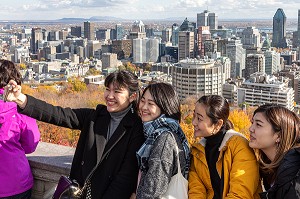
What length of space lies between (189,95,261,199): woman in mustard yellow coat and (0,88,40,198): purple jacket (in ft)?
1.94

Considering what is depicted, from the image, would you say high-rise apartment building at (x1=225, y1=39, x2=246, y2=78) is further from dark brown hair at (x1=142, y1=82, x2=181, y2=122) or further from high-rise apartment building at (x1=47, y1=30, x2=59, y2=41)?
dark brown hair at (x1=142, y1=82, x2=181, y2=122)

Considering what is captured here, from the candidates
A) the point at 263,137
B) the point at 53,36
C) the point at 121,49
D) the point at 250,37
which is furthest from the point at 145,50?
the point at 263,137

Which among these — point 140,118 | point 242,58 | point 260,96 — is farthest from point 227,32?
point 140,118

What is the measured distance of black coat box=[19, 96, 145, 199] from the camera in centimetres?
136

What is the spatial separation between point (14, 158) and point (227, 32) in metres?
69.8

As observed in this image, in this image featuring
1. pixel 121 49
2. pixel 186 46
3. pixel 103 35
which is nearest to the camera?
pixel 186 46

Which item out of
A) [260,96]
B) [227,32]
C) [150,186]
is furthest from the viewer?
[227,32]

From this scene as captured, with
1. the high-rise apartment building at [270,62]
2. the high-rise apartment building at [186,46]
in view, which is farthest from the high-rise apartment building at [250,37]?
the high-rise apartment building at [270,62]

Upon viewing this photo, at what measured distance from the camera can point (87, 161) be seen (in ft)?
4.58

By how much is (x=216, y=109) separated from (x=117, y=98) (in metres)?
0.33

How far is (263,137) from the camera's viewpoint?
1305 mm

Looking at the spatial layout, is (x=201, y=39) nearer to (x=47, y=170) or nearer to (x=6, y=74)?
(x=47, y=170)

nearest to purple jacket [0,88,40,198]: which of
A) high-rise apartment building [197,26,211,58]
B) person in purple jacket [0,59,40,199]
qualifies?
person in purple jacket [0,59,40,199]

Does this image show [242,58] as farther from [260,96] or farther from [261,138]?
[261,138]
